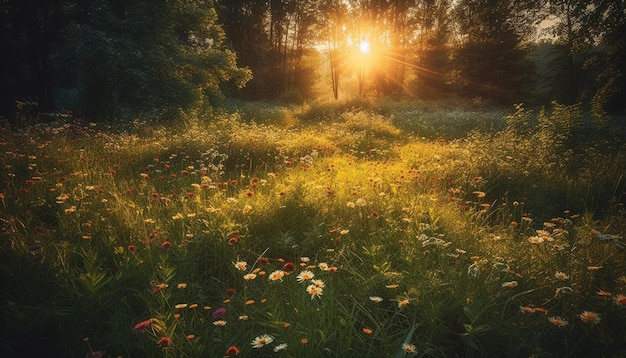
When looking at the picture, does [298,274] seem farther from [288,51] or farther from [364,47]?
[288,51]

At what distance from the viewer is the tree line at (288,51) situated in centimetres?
Answer: 1031

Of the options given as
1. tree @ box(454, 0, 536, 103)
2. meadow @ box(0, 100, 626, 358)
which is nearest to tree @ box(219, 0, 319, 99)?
tree @ box(454, 0, 536, 103)

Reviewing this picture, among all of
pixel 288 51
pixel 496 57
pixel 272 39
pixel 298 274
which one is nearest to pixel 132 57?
pixel 298 274

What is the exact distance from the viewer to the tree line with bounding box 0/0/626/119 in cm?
1031

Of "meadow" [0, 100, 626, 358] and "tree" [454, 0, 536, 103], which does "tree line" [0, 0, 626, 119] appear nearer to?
"tree" [454, 0, 536, 103]

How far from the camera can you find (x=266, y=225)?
141 inches

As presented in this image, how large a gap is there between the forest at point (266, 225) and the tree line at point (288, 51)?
0.34 ft

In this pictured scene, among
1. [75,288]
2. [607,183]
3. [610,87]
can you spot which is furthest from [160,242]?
[610,87]

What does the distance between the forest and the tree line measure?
10 cm

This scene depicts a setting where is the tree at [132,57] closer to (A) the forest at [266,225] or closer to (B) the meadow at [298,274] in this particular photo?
(A) the forest at [266,225]

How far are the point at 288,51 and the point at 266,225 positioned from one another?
131 ft

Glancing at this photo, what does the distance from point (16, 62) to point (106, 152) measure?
8544 mm

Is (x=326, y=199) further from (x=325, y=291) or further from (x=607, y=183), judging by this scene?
(x=607, y=183)

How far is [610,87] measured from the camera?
7574mm
